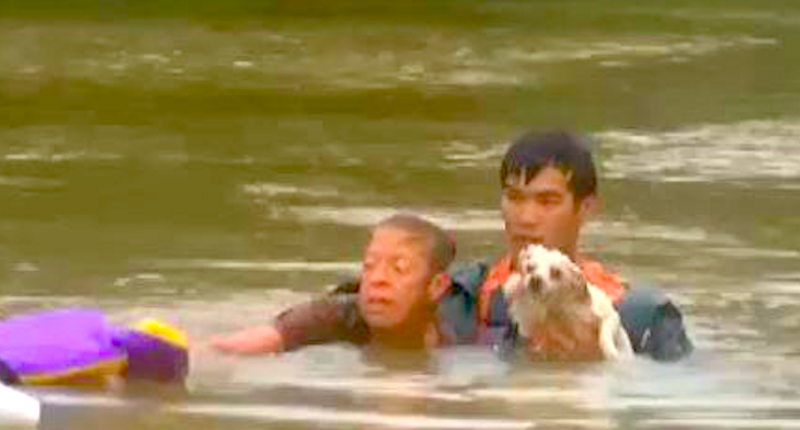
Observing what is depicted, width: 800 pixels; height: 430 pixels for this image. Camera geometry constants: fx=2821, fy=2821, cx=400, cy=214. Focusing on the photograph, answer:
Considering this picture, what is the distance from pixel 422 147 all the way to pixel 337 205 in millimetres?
3027

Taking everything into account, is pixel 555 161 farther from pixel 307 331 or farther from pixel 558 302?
pixel 307 331

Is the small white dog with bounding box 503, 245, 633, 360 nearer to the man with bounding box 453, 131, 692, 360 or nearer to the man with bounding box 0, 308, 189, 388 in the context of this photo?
the man with bounding box 453, 131, 692, 360

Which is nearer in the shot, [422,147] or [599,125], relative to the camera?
[422,147]

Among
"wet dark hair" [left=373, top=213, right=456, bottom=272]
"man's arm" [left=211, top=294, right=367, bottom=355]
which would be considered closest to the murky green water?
"man's arm" [left=211, top=294, right=367, bottom=355]

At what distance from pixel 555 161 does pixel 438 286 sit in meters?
0.58

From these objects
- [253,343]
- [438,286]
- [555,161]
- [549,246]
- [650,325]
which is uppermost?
[555,161]

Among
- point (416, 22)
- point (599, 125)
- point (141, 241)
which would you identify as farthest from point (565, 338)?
point (416, 22)

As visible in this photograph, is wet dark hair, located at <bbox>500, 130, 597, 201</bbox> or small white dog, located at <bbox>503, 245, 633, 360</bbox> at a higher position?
wet dark hair, located at <bbox>500, 130, 597, 201</bbox>

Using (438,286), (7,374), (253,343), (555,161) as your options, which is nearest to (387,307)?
(438,286)

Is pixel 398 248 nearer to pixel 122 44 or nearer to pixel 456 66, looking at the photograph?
pixel 456 66

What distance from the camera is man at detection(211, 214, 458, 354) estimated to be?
911 cm

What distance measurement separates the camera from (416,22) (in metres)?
28.3

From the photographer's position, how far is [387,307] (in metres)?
9.15

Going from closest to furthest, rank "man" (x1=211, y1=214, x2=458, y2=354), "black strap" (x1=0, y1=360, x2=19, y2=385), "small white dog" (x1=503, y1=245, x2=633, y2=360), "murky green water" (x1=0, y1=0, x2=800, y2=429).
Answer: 1. "black strap" (x1=0, y1=360, x2=19, y2=385)
2. "murky green water" (x1=0, y1=0, x2=800, y2=429)
3. "small white dog" (x1=503, y1=245, x2=633, y2=360)
4. "man" (x1=211, y1=214, x2=458, y2=354)
